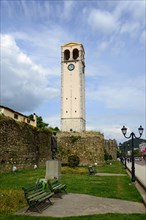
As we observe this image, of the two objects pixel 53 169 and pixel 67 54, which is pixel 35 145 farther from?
pixel 67 54

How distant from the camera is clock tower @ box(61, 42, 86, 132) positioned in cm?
6216

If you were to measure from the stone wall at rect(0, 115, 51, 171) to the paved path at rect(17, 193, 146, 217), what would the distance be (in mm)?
13885

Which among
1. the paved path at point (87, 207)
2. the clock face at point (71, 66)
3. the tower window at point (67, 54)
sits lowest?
the paved path at point (87, 207)

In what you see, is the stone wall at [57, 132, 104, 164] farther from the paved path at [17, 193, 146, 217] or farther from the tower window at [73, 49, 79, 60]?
the paved path at [17, 193, 146, 217]

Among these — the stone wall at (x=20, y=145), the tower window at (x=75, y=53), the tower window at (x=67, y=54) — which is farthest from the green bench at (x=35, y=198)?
the tower window at (x=75, y=53)

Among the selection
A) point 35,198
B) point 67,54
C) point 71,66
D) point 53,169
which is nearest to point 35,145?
point 53,169

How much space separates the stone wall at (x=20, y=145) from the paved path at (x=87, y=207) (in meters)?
13.9

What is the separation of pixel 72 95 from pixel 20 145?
34.8 metres

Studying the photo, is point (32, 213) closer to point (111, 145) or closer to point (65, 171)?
point (65, 171)

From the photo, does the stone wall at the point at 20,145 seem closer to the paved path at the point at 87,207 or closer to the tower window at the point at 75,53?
the paved path at the point at 87,207

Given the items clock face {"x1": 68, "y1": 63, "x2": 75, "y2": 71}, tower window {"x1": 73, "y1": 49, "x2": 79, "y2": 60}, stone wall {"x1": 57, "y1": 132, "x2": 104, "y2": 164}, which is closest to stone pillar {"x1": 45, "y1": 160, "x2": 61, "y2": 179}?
stone wall {"x1": 57, "y1": 132, "x2": 104, "y2": 164}

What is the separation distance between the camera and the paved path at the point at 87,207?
9.83m

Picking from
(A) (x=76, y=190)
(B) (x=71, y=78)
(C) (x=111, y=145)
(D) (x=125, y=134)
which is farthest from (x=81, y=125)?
(A) (x=76, y=190)

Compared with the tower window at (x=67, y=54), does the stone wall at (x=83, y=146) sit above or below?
below
